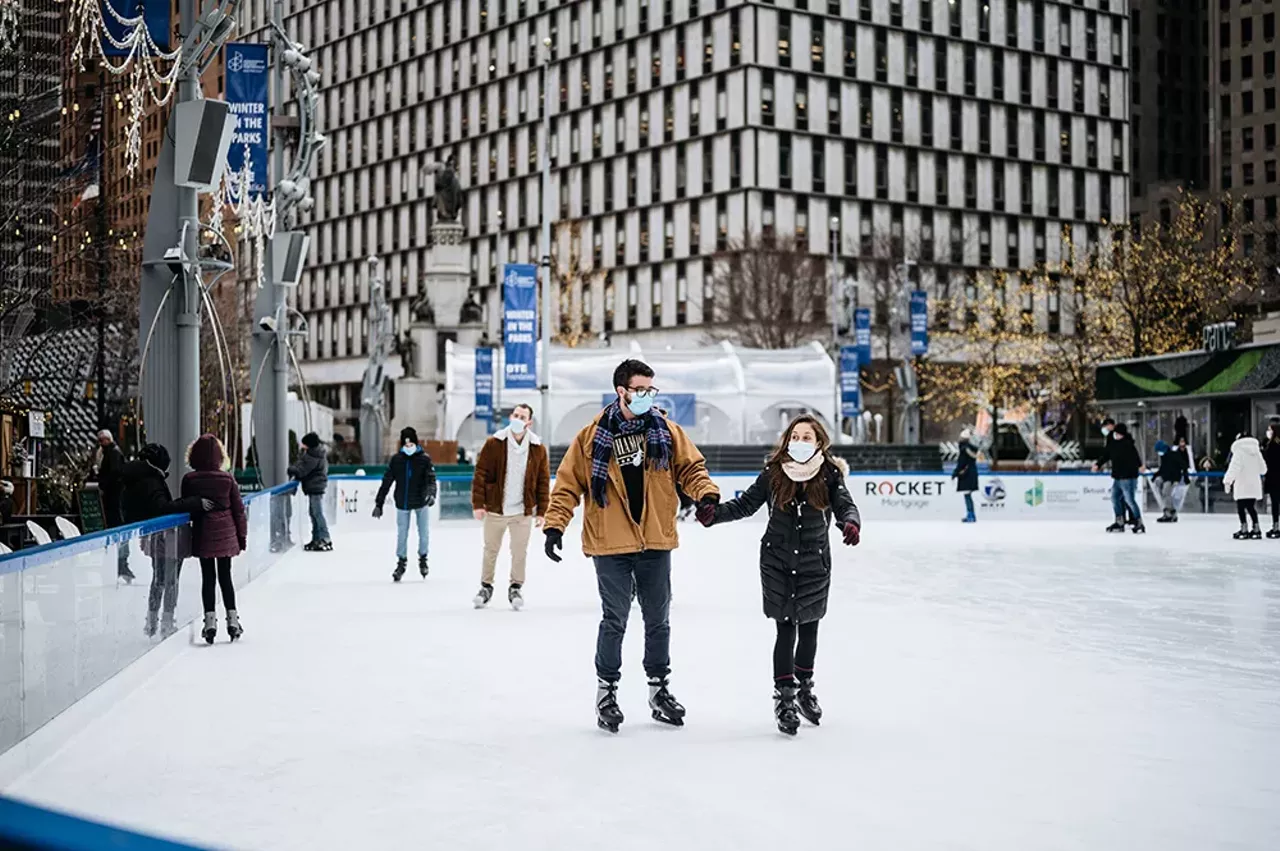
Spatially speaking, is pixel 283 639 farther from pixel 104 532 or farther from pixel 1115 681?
pixel 1115 681

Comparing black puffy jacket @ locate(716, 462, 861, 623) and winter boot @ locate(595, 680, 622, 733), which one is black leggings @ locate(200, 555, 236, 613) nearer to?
winter boot @ locate(595, 680, 622, 733)

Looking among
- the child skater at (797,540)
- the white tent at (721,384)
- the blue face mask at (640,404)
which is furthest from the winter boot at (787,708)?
the white tent at (721,384)

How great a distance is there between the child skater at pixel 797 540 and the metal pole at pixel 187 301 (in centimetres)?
797

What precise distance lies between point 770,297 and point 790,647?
6079 centimetres

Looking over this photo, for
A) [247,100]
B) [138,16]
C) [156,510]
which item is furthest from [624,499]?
[247,100]

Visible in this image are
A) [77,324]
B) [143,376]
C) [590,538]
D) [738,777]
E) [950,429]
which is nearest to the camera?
[738,777]

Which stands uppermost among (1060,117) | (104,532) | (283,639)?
(1060,117)

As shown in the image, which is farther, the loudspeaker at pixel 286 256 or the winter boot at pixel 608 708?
the loudspeaker at pixel 286 256

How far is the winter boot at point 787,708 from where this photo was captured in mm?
7395

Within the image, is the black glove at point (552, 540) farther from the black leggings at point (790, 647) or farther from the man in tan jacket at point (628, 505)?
the black leggings at point (790, 647)

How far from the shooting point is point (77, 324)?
3188 centimetres

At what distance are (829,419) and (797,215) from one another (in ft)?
125

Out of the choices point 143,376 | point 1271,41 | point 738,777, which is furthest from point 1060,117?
point 738,777

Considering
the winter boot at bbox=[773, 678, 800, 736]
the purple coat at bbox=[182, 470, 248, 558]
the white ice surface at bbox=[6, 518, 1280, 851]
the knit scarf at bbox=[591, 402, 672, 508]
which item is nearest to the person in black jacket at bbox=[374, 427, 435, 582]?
the white ice surface at bbox=[6, 518, 1280, 851]
